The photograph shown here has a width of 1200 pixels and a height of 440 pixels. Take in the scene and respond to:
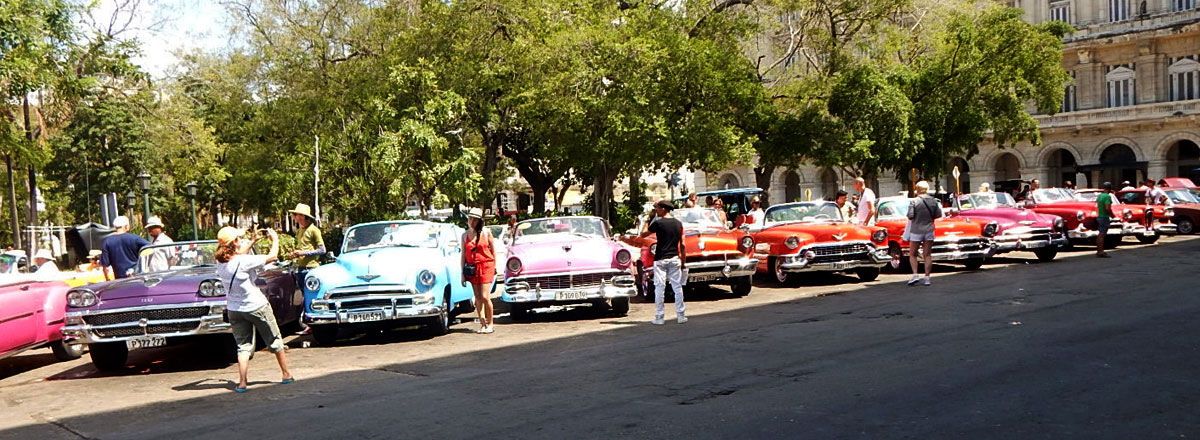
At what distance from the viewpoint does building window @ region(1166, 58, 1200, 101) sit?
4791 cm

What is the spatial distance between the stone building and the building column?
5cm

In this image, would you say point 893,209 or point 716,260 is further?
point 893,209

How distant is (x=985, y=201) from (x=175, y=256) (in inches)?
647

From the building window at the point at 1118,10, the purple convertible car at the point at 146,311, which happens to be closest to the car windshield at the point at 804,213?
the purple convertible car at the point at 146,311

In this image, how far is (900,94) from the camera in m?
31.4

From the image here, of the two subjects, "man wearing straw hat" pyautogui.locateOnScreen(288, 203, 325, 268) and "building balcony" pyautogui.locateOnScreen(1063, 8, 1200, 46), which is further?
"building balcony" pyautogui.locateOnScreen(1063, 8, 1200, 46)

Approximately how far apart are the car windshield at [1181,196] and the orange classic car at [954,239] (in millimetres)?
12309

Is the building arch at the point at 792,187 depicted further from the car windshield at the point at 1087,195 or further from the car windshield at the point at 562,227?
the car windshield at the point at 562,227

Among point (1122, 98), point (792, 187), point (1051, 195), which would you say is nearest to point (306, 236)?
point (1051, 195)

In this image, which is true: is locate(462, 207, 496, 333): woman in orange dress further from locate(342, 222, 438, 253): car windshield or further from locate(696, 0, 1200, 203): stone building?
locate(696, 0, 1200, 203): stone building

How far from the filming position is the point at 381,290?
39.1 feet

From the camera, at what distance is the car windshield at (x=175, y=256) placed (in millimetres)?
12008

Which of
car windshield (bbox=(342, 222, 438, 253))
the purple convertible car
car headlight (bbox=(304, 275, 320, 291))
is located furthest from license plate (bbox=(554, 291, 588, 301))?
the purple convertible car

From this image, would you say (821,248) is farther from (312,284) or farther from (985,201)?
(312,284)
